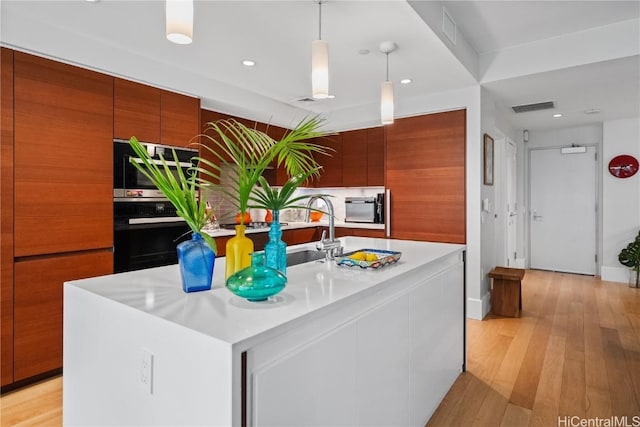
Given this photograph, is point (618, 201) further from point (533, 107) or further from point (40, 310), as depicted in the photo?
point (40, 310)

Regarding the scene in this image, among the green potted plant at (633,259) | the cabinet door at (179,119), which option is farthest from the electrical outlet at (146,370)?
the green potted plant at (633,259)

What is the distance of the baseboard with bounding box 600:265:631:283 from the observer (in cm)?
512

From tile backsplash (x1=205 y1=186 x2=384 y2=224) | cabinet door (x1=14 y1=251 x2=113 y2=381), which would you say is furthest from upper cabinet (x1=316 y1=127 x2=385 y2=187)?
cabinet door (x1=14 y1=251 x2=113 y2=381)

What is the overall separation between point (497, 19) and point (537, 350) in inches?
105

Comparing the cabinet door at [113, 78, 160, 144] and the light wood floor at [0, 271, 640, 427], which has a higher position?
the cabinet door at [113, 78, 160, 144]

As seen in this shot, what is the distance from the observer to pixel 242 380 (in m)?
0.90

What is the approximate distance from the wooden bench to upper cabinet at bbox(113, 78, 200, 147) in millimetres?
3426

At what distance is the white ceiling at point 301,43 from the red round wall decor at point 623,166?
1.35 metres

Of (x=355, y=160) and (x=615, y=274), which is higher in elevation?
(x=355, y=160)

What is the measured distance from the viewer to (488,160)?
3969mm

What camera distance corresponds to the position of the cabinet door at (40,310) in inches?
92.4

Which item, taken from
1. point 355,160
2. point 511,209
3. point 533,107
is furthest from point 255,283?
point 511,209

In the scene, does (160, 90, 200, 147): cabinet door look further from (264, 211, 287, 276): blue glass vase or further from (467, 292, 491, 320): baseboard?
(467, 292, 491, 320): baseboard

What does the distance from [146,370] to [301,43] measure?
8.19 feet
